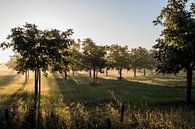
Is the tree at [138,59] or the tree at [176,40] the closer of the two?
the tree at [176,40]

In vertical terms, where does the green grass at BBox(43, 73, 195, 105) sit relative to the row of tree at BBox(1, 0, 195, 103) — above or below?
below

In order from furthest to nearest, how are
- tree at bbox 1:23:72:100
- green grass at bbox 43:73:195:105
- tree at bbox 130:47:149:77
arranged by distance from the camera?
tree at bbox 130:47:149:77 → green grass at bbox 43:73:195:105 → tree at bbox 1:23:72:100

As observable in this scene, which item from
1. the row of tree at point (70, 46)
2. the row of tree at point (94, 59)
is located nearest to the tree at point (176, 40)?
the row of tree at point (70, 46)

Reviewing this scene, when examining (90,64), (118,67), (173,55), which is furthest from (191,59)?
(118,67)

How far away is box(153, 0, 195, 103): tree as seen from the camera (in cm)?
3416

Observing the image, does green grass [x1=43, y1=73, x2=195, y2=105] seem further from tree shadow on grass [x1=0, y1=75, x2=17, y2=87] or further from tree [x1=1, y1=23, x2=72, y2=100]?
tree shadow on grass [x1=0, y1=75, x2=17, y2=87]

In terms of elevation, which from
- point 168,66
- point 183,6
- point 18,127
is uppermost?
point 183,6

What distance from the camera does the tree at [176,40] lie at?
34156 millimetres

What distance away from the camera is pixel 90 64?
8450 cm

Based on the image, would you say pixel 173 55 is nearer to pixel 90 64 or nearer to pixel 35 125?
pixel 35 125

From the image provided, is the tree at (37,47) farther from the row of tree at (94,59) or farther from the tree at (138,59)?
the tree at (138,59)

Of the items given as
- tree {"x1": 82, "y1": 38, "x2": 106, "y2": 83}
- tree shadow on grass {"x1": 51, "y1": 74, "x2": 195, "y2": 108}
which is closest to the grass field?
tree shadow on grass {"x1": 51, "y1": 74, "x2": 195, "y2": 108}

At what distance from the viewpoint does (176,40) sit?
3494 centimetres

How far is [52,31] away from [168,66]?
1227 cm
